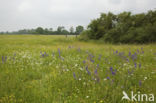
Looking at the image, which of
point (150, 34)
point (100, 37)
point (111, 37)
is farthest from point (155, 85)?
point (100, 37)

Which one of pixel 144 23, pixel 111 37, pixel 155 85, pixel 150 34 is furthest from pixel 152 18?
pixel 155 85

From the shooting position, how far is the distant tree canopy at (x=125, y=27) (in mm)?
17969

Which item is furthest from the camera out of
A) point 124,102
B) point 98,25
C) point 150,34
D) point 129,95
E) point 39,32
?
point 39,32

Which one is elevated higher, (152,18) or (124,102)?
(152,18)

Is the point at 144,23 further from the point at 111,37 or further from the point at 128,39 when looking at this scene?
the point at 111,37

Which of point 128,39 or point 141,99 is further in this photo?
point 128,39

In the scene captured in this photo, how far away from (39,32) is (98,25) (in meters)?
80.5

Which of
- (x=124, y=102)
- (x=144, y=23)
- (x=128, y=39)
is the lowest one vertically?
(x=124, y=102)

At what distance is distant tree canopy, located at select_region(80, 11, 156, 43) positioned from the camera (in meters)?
18.0

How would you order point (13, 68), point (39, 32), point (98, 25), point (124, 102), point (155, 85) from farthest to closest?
point (39, 32), point (98, 25), point (13, 68), point (155, 85), point (124, 102)

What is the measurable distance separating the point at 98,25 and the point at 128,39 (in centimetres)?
776

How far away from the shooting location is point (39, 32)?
95375 mm

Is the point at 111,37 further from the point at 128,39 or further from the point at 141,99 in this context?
the point at 141,99

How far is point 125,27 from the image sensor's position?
2062cm
